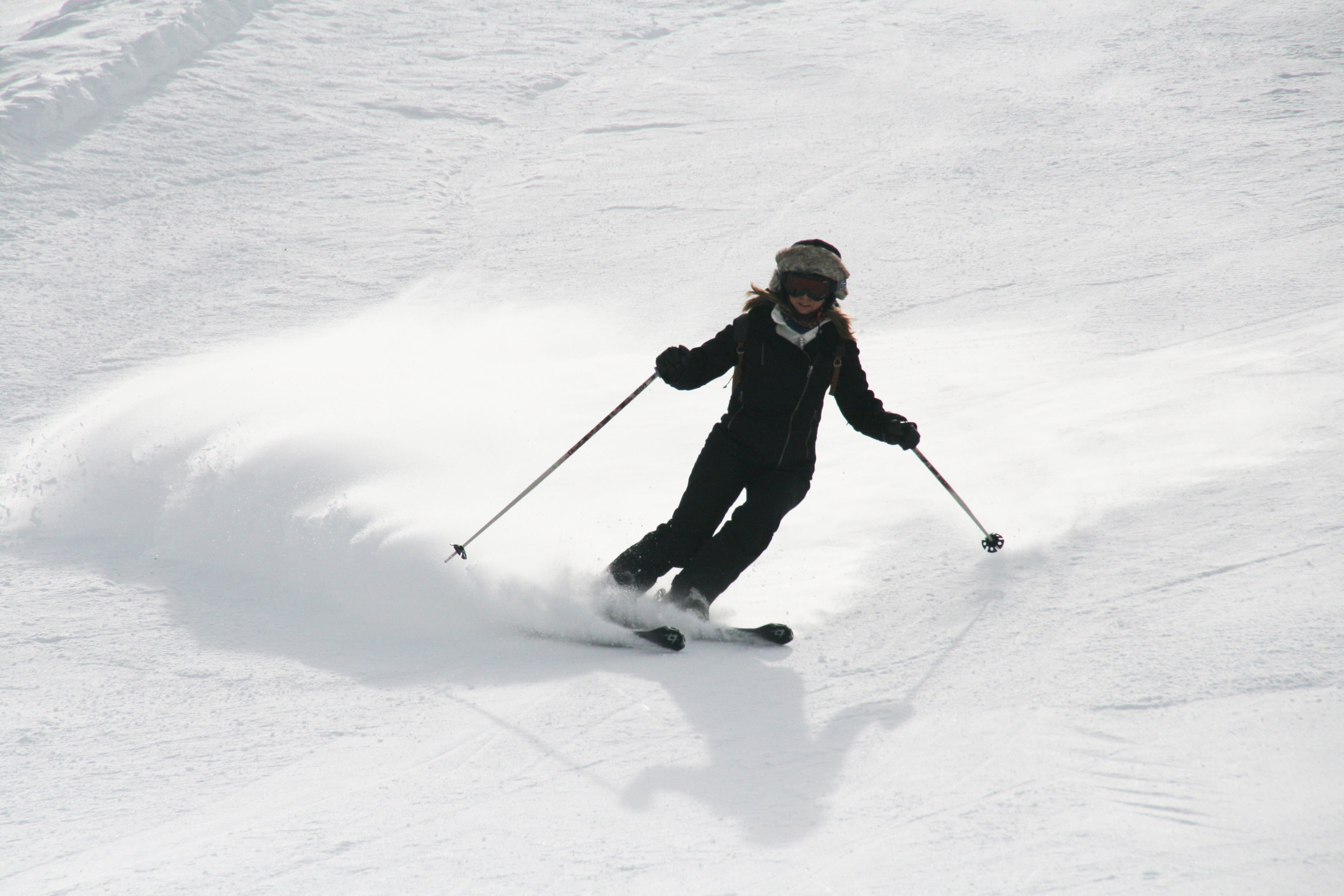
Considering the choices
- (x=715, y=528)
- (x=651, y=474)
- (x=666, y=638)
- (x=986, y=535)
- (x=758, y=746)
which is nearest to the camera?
(x=758, y=746)

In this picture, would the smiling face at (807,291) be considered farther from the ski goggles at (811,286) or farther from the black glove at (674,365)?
the black glove at (674,365)

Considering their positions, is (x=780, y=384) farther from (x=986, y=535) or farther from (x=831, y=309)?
(x=986, y=535)

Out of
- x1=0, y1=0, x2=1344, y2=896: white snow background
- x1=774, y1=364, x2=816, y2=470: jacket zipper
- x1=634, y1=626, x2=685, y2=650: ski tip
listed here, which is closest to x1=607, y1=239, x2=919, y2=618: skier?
x1=774, y1=364, x2=816, y2=470: jacket zipper

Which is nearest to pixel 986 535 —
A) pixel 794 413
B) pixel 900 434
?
pixel 900 434

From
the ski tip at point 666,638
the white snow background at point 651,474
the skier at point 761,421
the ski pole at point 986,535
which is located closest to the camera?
the white snow background at point 651,474

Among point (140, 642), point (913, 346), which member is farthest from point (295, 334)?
point (913, 346)

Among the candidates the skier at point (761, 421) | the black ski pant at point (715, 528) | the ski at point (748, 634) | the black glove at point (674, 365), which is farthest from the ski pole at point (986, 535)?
the black glove at point (674, 365)

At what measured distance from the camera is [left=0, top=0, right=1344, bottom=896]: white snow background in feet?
8.48

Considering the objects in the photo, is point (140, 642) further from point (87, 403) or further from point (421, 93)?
point (421, 93)

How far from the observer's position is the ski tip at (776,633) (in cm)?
348

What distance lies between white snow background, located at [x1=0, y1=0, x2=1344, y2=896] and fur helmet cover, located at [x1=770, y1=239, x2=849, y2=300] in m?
1.24

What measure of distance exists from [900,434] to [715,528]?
751 mm

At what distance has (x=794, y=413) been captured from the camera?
357 cm

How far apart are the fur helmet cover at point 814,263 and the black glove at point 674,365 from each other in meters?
0.40
